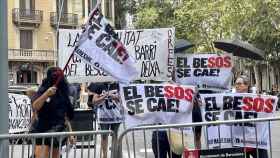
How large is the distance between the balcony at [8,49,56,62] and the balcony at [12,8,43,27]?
Result: 228 cm

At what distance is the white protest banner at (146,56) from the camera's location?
1020cm

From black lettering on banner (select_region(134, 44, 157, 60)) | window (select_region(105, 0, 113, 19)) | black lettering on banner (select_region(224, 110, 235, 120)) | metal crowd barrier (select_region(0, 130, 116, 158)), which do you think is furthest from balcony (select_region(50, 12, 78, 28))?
metal crowd barrier (select_region(0, 130, 116, 158))

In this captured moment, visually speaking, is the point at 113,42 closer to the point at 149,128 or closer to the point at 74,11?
the point at 149,128

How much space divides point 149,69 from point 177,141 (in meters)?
2.46

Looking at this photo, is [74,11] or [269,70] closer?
[74,11]

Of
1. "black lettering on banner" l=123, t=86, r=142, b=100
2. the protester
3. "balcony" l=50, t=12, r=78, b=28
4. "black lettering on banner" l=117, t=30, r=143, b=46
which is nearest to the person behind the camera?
"black lettering on banner" l=123, t=86, r=142, b=100

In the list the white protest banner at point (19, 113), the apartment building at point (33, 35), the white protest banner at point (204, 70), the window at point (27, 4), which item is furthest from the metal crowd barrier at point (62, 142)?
the window at point (27, 4)

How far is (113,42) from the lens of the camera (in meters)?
8.99

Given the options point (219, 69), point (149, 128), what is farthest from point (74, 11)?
point (149, 128)

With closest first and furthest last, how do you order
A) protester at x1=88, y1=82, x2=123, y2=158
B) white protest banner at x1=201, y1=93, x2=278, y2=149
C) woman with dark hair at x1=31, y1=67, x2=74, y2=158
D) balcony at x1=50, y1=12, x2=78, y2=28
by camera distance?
white protest banner at x1=201, y1=93, x2=278, y2=149 < woman with dark hair at x1=31, y1=67, x2=74, y2=158 < protester at x1=88, y1=82, x2=123, y2=158 < balcony at x1=50, y1=12, x2=78, y2=28

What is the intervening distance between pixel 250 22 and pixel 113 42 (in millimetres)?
29225

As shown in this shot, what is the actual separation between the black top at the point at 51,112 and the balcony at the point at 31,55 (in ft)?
149

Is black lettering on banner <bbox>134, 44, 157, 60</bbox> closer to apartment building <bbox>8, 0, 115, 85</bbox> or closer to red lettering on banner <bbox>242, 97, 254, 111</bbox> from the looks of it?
red lettering on banner <bbox>242, 97, 254, 111</bbox>

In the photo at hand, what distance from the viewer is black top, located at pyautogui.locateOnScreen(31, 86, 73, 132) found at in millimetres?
8750
